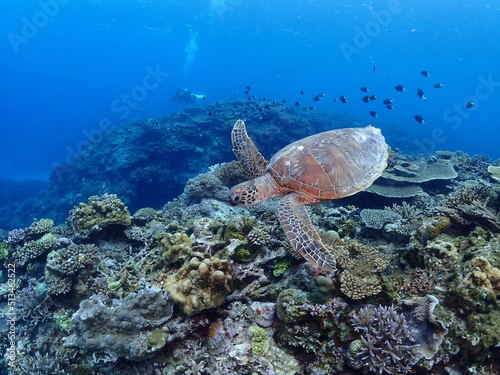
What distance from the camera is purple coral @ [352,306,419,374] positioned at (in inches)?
106

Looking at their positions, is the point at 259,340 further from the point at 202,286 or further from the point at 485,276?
the point at 485,276

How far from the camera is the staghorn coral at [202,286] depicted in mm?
3215

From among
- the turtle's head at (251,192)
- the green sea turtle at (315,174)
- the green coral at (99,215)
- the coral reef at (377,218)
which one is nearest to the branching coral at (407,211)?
the coral reef at (377,218)

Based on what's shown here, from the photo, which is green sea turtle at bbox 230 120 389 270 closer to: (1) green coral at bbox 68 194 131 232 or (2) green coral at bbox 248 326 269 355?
(2) green coral at bbox 248 326 269 355

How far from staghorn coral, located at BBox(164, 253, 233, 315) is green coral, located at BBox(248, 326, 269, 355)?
0.55 metres

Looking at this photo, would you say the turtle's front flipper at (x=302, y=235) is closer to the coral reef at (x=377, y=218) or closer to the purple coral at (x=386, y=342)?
the purple coral at (x=386, y=342)

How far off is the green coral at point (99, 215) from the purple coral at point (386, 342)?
523cm

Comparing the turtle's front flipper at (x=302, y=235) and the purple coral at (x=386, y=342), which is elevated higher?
the turtle's front flipper at (x=302, y=235)

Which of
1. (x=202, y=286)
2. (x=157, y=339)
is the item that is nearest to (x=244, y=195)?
(x=202, y=286)

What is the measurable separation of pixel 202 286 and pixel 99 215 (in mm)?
4073

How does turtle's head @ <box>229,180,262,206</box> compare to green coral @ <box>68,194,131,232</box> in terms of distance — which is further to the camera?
green coral @ <box>68,194,131,232</box>

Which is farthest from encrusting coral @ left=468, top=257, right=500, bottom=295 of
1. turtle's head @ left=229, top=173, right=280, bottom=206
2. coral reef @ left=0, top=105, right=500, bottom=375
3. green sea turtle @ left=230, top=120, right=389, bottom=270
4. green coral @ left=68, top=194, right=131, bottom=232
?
green coral @ left=68, top=194, right=131, bottom=232

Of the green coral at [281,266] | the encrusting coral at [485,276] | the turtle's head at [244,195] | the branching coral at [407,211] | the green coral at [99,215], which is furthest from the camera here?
the green coral at [99,215]

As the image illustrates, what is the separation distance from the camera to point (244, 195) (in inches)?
193
